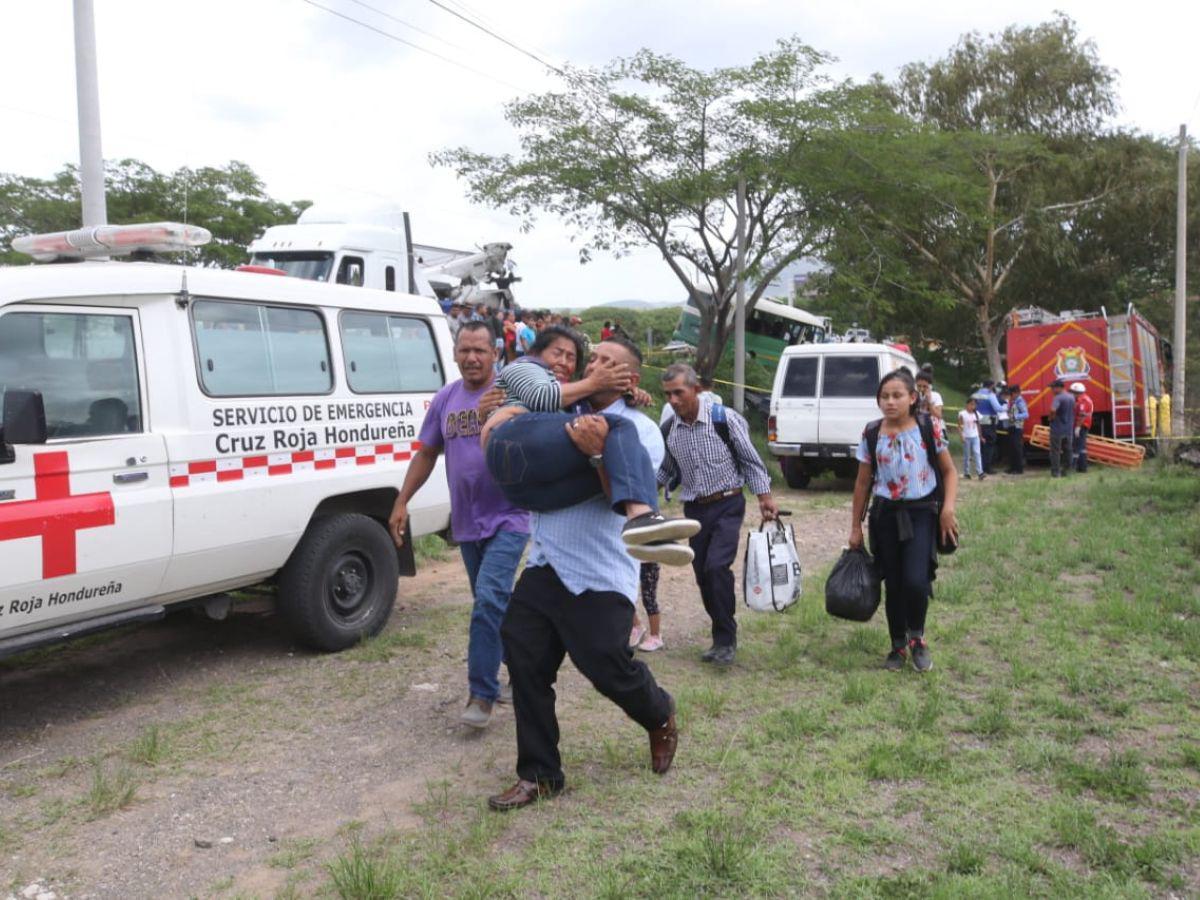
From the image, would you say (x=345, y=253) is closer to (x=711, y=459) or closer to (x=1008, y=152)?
(x=711, y=459)

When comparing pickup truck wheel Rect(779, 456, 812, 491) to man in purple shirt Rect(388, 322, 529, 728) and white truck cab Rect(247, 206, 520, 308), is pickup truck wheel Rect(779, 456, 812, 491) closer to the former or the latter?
white truck cab Rect(247, 206, 520, 308)

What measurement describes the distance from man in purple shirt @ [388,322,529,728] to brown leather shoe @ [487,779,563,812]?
808 millimetres

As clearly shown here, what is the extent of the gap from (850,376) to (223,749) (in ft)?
35.8

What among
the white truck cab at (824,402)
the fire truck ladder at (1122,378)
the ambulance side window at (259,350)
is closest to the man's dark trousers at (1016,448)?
the fire truck ladder at (1122,378)

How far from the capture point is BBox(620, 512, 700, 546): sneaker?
2.97 metres

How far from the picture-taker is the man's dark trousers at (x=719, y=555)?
210 inches

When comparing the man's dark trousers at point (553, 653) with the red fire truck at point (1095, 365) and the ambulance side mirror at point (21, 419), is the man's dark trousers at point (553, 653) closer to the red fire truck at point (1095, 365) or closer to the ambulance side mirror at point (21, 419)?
the ambulance side mirror at point (21, 419)

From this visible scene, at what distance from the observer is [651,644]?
580cm

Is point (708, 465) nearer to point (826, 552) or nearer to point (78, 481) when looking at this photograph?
point (78, 481)

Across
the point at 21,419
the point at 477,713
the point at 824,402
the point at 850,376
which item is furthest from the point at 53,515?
the point at 850,376

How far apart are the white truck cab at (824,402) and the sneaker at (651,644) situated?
26.3 feet

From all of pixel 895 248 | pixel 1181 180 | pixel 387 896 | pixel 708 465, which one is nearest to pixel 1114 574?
pixel 708 465

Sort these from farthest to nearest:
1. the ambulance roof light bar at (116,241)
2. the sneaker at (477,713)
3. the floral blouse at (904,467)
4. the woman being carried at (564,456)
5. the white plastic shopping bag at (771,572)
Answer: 1. the white plastic shopping bag at (771,572)
2. the floral blouse at (904,467)
3. the ambulance roof light bar at (116,241)
4. the sneaker at (477,713)
5. the woman being carried at (564,456)

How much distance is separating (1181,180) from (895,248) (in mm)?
6502
